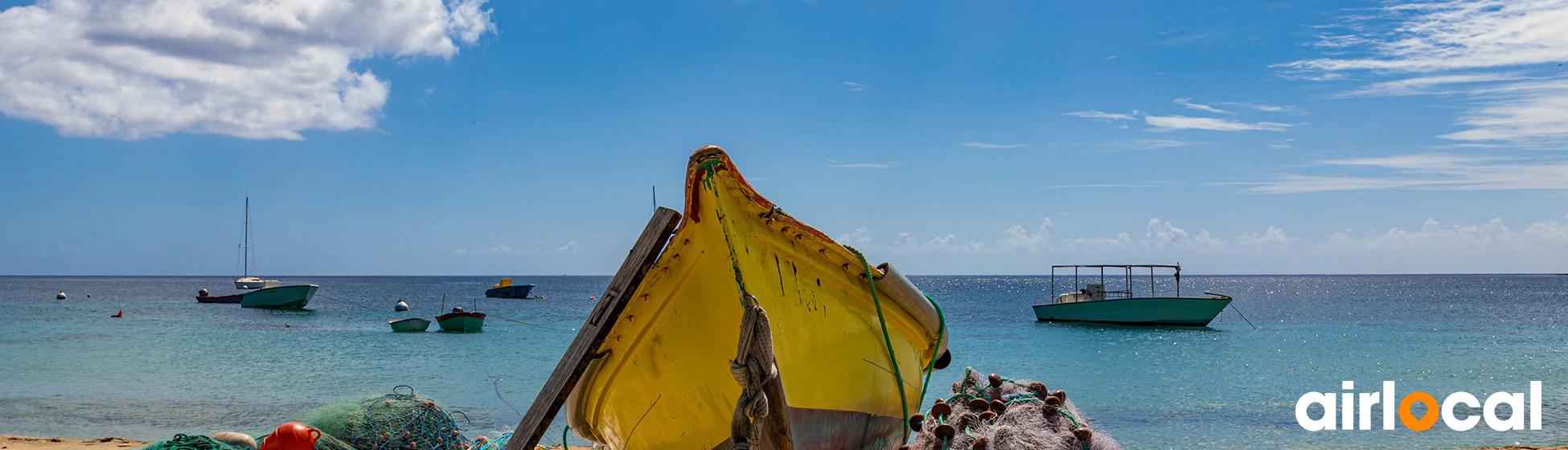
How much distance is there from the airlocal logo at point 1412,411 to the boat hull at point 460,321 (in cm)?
2728

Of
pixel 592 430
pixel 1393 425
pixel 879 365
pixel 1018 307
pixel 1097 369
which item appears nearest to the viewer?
pixel 879 365

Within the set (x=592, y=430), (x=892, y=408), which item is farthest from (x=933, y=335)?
(x=592, y=430)

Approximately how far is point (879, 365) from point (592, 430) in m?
1.80

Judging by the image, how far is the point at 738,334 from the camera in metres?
4.34

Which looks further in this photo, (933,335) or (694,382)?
(933,335)

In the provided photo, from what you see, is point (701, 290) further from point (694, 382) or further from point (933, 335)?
point (933, 335)

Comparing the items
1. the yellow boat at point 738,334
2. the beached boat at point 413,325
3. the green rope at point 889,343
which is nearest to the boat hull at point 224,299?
the beached boat at point 413,325

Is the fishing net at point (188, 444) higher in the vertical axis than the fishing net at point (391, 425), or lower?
higher

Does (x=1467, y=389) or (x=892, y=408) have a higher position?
(x=892, y=408)

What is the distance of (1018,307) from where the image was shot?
2365 inches

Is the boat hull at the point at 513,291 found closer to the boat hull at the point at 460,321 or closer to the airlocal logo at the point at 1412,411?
the boat hull at the point at 460,321

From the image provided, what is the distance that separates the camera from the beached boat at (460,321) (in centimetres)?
3250

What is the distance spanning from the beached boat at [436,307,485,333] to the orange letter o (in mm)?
28573

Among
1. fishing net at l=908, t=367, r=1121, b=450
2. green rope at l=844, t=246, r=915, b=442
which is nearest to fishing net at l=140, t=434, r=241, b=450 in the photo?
green rope at l=844, t=246, r=915, b=442
